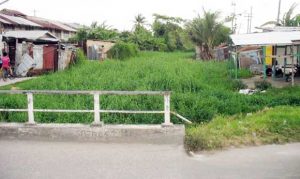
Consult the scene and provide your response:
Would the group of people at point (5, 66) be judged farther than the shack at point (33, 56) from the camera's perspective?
No

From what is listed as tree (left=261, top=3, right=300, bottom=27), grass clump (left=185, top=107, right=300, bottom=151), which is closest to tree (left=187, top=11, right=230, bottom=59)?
tree (left=261, top=3, right=300, bottom=27)

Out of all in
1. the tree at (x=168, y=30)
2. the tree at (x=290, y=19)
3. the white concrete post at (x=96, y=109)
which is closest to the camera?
the white concrete post at (x=96, y=109)

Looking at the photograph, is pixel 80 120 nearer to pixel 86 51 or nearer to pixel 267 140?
pixel 267 140

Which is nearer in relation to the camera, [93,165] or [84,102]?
[93,165]

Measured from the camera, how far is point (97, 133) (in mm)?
6492

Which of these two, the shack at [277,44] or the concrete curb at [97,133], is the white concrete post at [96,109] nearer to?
the concrete curb at [97,133]

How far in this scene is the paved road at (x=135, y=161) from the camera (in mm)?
5070

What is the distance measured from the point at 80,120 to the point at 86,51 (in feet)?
67.4

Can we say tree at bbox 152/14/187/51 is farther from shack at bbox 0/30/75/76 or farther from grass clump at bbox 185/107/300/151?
grass clump at bbox 185/107/300/151

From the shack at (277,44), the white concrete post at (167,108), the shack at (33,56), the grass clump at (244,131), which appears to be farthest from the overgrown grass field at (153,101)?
the shack at (33,56)

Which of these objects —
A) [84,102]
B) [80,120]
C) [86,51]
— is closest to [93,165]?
[80,120]

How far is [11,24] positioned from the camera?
33.7 m

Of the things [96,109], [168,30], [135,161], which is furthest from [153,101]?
[168,30]

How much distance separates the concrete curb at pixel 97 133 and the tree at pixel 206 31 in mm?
23954
